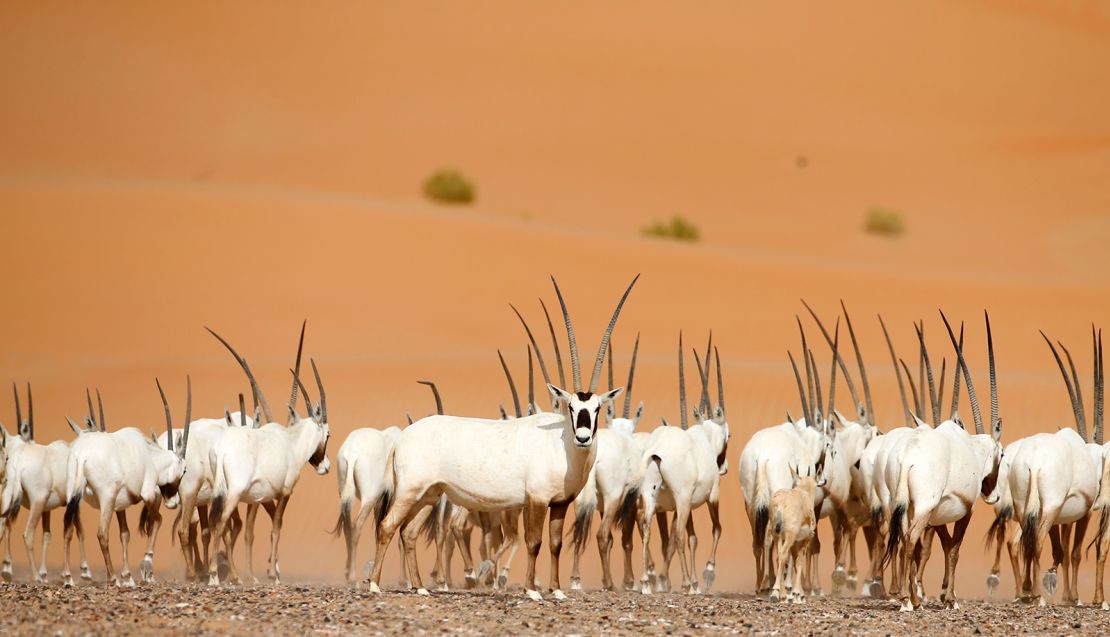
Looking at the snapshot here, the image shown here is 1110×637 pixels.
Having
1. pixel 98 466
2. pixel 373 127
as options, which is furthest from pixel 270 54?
pixel 98 466

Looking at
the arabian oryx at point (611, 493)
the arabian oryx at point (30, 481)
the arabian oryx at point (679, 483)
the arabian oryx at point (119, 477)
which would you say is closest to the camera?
the arabian oryx at point (119, 477)

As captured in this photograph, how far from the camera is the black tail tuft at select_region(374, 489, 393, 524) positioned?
14.9m

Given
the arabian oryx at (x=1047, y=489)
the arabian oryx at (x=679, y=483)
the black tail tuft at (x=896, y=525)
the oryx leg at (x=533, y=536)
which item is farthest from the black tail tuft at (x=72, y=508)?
the arabian oryx at (x=1047, y=489)

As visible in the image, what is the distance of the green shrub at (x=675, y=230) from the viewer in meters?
55.1

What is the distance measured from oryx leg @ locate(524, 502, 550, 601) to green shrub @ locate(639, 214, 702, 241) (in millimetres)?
40698

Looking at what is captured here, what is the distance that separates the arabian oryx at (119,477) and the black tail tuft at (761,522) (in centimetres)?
710

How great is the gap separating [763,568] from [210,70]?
222ft

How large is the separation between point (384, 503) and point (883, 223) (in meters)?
47.6

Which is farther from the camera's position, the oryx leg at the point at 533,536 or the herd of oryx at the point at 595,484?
the herd of oryx at the point at 595,484

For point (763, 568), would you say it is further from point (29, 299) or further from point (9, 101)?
point (9, 101)

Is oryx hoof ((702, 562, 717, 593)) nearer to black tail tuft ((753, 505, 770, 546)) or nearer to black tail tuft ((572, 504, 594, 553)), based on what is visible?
black tail tuft ((753, 505, 770, 546))

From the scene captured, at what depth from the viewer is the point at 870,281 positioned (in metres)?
43.4

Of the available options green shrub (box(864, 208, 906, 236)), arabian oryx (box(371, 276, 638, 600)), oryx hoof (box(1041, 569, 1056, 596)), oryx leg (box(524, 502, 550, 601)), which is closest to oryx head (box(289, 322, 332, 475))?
arabian oryx (box(371, 276, 638, 600))

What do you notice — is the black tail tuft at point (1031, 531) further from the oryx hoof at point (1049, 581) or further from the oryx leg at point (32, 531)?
the oryx leg at point (32, 531)
